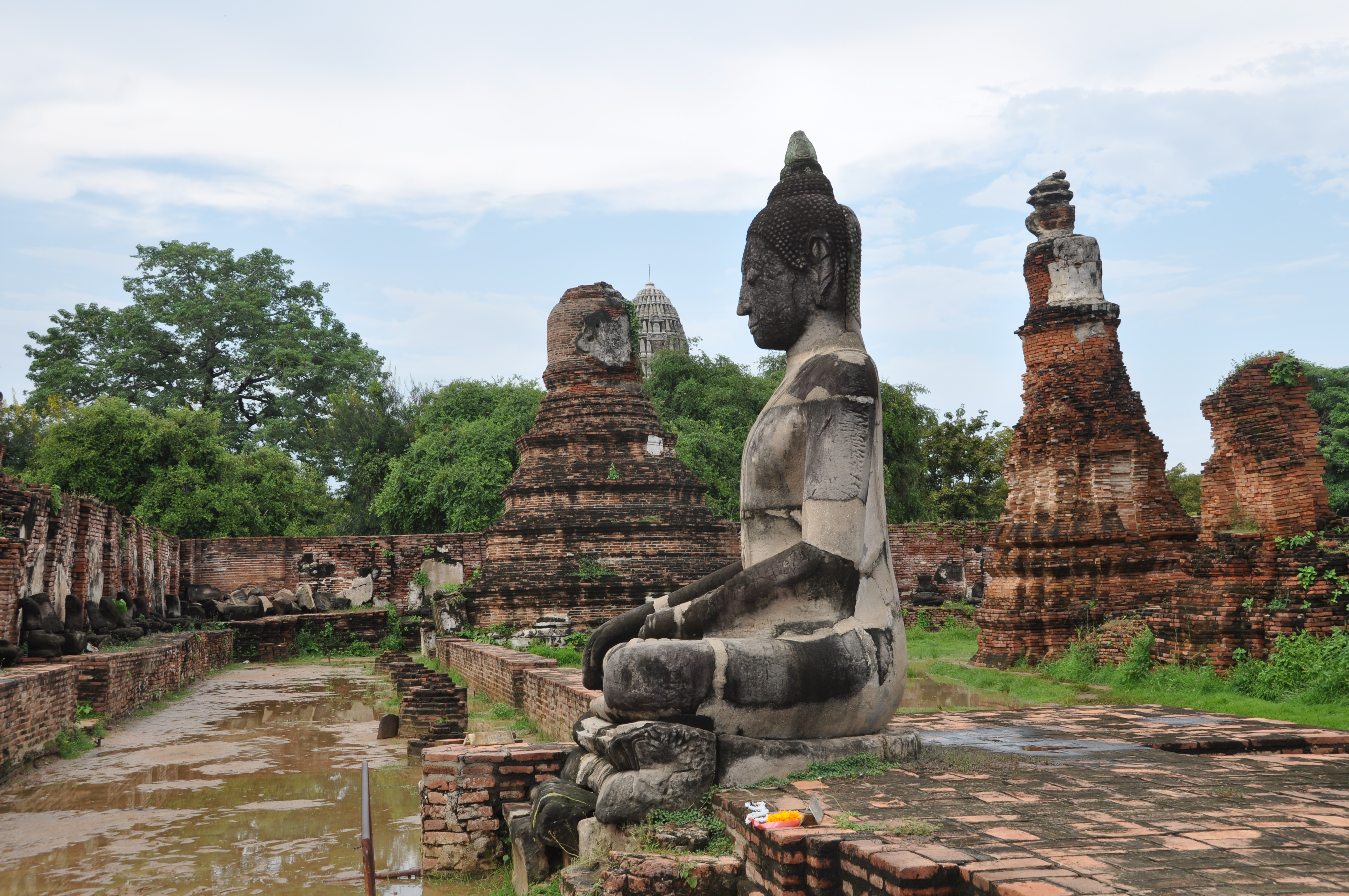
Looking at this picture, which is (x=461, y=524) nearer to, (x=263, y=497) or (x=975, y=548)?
(x=263, y=497)

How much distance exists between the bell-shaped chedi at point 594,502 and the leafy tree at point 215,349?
19727mm

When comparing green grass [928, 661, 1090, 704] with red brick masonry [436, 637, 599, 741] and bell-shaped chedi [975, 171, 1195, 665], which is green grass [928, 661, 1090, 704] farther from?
red brick masonry [436, 637, 599, 741]

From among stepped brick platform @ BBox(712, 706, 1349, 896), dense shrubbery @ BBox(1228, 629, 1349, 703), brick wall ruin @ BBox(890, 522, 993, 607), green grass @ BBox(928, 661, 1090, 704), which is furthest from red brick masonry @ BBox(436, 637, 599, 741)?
brick wall ruin @ BBox(890, 522, 993, 607)

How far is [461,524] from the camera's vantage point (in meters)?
24.7

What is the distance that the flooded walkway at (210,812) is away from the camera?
5070 mm

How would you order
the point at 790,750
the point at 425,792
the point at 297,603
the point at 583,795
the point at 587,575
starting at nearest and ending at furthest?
1. the point at 790,750
2. the point at 583,795
3. the point at 425,792
4. the point at 587,575
5. the point at 297,603

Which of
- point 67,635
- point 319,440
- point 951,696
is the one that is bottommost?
point 951,696

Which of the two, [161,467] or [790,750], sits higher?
[161,467]

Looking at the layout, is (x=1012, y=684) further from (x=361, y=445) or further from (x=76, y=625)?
(x=361, y=445)

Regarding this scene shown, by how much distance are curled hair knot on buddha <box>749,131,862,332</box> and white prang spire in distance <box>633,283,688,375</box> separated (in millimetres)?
47860

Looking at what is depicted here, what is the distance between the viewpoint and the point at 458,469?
24.9 metres

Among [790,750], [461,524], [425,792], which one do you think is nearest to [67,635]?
[425,792]

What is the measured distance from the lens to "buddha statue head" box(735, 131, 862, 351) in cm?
445

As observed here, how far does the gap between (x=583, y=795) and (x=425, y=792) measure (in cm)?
117
